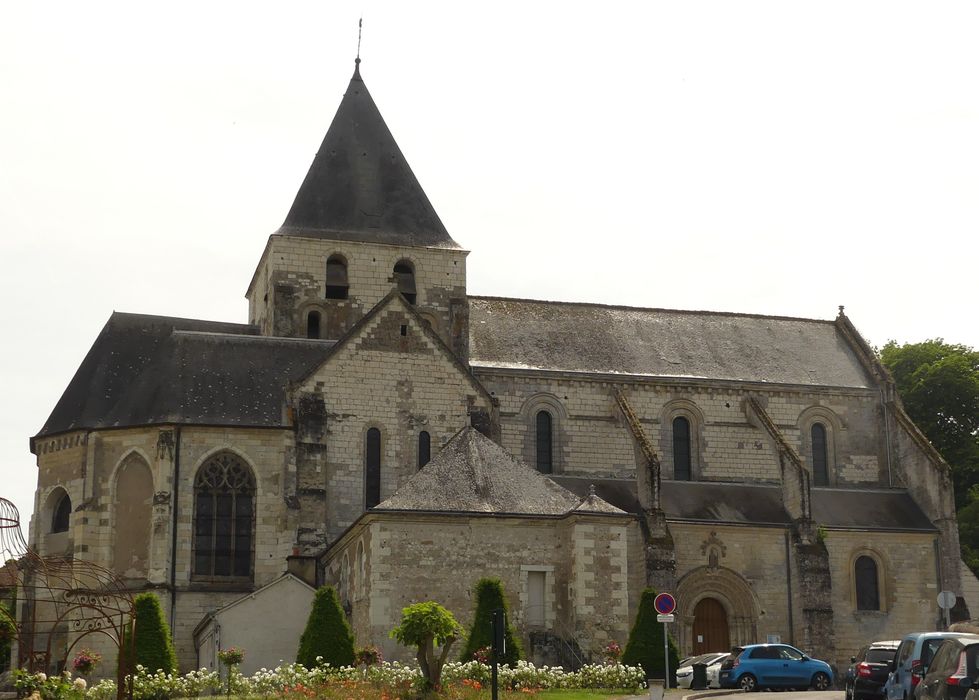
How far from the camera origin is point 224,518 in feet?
123

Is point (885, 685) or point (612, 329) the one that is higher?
point (612, 329)

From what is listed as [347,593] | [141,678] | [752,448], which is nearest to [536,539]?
[347,593]

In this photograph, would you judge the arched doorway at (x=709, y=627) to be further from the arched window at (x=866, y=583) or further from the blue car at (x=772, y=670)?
the blue car at (x=772, y=670)

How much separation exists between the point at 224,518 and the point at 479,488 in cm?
883

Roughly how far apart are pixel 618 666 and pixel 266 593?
9304 mm

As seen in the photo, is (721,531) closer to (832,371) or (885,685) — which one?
(832,371)

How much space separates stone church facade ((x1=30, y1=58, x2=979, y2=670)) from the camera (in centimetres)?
3191

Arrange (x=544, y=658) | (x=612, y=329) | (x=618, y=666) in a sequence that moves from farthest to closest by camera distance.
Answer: (x=612, y=329) < (x=544, y=658) < (x=618, y=666)

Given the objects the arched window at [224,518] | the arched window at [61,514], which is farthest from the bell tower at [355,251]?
the arched window at [61,514]

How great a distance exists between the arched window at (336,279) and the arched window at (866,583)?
58.6ft

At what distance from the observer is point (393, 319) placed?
39.6m

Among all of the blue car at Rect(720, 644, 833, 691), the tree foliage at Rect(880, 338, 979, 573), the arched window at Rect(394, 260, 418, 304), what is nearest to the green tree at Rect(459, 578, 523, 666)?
the blue car at Rect(720, 644, 833, 691)

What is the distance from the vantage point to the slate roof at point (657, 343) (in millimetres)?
43906

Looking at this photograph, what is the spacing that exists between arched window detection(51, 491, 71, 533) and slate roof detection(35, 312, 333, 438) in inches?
76.9
